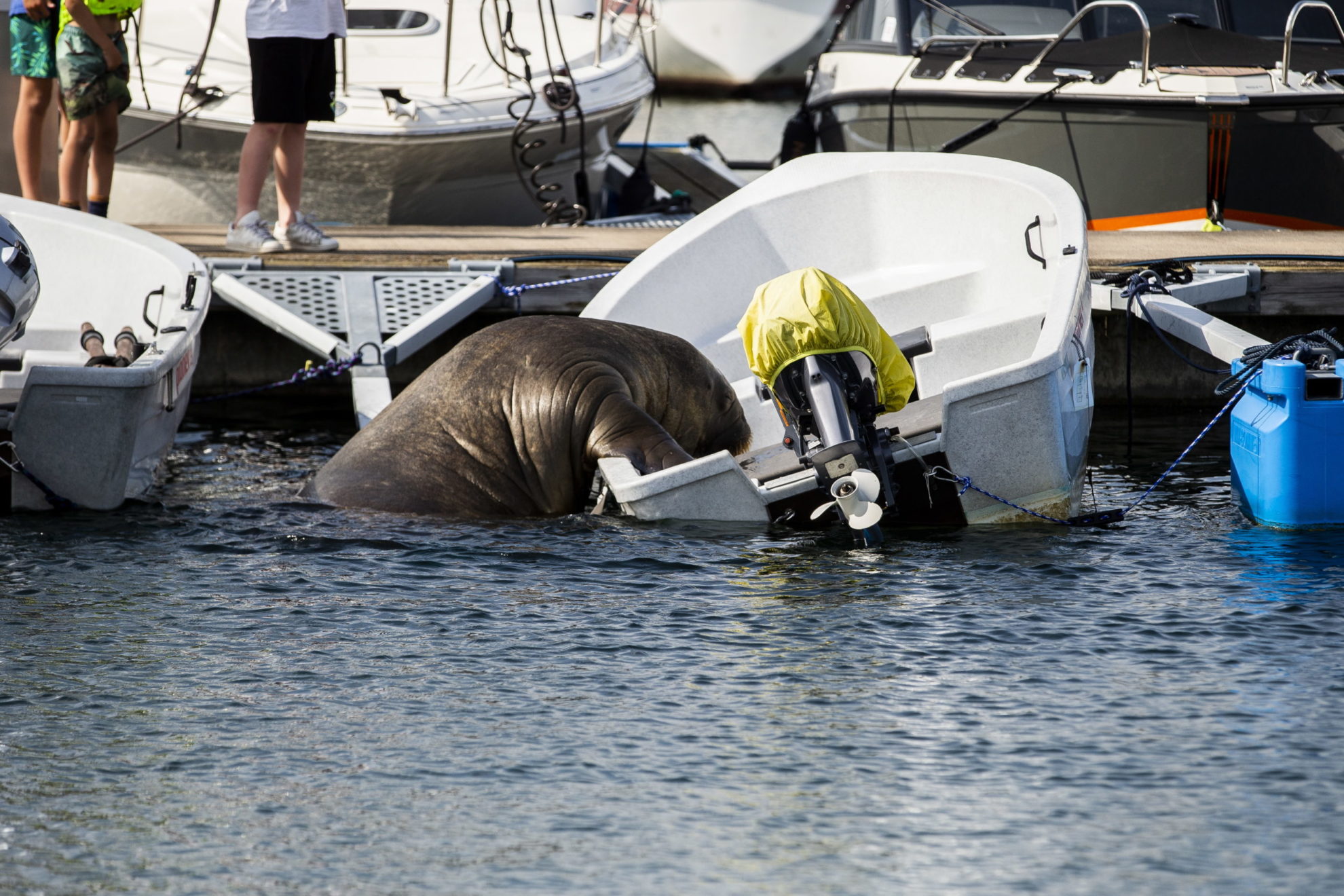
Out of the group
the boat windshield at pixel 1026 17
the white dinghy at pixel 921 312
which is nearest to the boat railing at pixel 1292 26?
the boat windshield at pixel 1026 17

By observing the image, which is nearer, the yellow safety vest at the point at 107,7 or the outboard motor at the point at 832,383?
the outboard motor at the point at 832,383

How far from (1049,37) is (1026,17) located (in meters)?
0.36

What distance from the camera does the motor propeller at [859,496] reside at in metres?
5.39

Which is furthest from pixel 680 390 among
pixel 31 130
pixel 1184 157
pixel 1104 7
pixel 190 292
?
pixel 1104 7

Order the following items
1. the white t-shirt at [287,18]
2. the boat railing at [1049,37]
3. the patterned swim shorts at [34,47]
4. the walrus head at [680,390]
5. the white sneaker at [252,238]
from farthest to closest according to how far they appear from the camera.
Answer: the boat railing at [1049,37], the white sneaker at [252,238], the patterned swim shorts at [34,47], the white t-shirt at [287,18], the walrus head at [680,390]

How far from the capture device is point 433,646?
4.87 m

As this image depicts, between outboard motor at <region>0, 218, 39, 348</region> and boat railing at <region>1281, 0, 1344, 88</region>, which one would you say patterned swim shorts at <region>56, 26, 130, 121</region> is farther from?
boat railing at <region>1281, 0, 1344, 88</region>

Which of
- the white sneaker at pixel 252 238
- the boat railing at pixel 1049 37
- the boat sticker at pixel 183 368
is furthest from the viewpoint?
the boat railing at pixel 1049 37

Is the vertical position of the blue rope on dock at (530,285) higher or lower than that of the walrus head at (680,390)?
higher

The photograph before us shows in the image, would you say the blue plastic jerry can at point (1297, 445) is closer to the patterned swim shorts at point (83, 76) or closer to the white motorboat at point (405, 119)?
the patterned swim shorts at point (83, 76)

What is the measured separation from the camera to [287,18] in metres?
8.05

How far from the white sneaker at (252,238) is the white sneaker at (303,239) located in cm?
5

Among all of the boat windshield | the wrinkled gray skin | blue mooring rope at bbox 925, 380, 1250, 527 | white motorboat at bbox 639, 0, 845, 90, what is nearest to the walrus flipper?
the wrinkled gray skin

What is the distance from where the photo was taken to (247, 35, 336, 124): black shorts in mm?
8133
